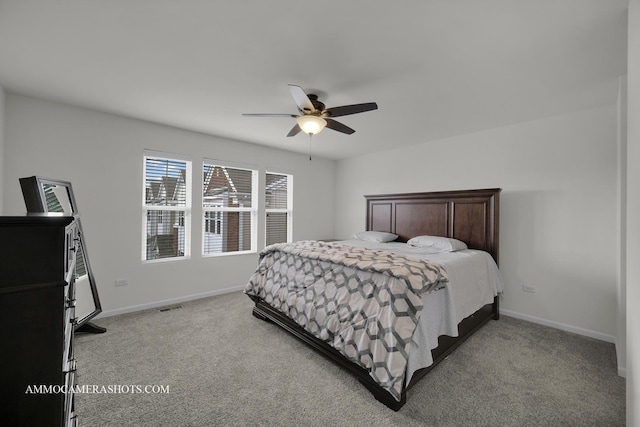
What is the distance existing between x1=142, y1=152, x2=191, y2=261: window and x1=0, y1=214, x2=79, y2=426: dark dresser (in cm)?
292

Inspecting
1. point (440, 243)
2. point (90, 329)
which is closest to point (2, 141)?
point (90, 329)

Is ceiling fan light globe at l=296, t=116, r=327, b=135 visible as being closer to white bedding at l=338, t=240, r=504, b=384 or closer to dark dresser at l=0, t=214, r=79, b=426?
white bedding at l=338, t=240, r=504, b=384

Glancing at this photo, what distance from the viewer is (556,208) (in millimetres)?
3109

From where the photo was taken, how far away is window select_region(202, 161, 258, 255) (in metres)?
4.16

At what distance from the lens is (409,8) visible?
1521 millimetres

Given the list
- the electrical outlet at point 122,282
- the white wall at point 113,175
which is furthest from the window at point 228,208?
the electrical outlet at point 122,282

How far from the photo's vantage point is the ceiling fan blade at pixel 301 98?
6.70 feet

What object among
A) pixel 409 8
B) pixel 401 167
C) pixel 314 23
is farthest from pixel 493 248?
pixel 314 23

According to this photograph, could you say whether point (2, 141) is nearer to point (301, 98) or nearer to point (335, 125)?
point (301, 98)

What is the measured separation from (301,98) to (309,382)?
7.41 feet

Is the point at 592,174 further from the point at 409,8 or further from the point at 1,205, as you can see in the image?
the point at 1,205

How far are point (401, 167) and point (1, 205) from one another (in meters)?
5.03

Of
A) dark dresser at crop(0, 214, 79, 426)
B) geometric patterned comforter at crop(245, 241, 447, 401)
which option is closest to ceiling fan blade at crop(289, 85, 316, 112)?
geometric patterned comforter at crop(245, 241, 447, 401)

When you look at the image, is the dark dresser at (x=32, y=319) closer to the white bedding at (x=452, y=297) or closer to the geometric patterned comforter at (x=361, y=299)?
the geometric patterned comforter at (x=361, y=299)
